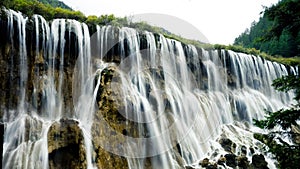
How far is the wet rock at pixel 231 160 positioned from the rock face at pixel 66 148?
275 inches

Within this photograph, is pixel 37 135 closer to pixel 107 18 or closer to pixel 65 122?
pixel 65 122

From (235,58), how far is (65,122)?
16.5 meters

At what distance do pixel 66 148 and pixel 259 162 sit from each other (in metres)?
9.14

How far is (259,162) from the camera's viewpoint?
47.1 ft

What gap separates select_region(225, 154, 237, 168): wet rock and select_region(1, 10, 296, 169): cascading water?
1242mm

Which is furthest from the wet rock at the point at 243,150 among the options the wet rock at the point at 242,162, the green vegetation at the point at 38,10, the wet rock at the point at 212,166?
the green vegetation at the point at 38,10

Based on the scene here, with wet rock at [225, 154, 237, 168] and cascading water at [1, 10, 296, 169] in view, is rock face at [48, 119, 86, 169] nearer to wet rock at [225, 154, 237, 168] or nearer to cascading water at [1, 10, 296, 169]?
cascading water at [1, 10, 296, 169]

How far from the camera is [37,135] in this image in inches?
452

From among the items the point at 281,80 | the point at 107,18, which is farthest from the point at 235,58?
the point at 281,80

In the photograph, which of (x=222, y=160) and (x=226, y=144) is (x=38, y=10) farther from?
(x=226, y=144)

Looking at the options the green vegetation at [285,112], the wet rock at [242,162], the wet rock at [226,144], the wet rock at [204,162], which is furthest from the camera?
the wet rock at [226,144]

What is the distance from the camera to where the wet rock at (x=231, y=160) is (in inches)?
550

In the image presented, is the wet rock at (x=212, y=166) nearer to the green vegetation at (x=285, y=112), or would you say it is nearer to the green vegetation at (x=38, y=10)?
the green vegetation at (x=285, y=112)

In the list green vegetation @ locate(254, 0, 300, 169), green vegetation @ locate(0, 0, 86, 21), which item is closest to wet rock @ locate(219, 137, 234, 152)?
green vegetation @ locate(254, 0, 300, 169)
